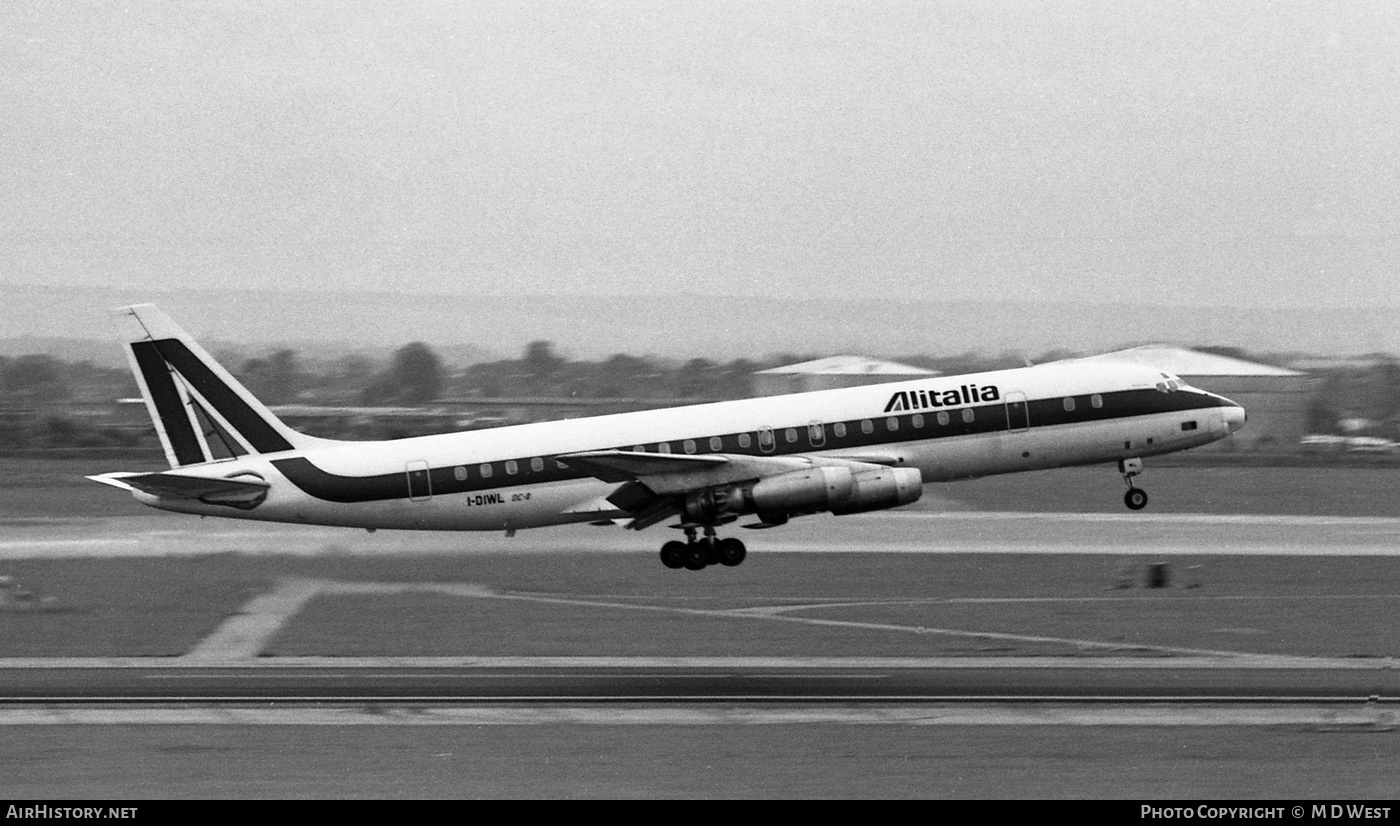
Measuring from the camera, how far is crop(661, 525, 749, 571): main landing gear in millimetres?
34781

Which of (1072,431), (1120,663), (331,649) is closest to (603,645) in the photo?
(331,649)

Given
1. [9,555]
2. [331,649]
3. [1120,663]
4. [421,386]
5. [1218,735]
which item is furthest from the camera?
[421,386]

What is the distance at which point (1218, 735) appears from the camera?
66.7 feet

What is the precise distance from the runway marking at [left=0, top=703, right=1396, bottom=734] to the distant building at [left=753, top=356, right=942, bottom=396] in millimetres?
48883

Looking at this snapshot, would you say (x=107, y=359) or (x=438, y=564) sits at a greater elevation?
(x=107, y=359)

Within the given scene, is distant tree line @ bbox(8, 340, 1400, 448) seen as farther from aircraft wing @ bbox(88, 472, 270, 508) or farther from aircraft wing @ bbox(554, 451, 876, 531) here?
aircraft wing @ bbox(88, 472, 270, 508)

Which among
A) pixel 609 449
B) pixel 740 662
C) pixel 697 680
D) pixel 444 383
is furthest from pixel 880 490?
pixel 444 383

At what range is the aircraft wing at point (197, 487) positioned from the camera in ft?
112

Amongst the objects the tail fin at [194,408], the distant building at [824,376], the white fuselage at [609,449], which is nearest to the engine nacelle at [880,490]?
the white fuselage at [609,449]

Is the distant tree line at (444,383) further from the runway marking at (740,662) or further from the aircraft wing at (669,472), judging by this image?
the runway marking at (740,662)

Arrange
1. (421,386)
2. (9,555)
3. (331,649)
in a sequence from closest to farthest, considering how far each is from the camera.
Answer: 1. (331,649)
2. (9,555)
3. (421,386)

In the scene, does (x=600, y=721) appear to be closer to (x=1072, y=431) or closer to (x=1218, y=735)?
(x=1218, y=735)

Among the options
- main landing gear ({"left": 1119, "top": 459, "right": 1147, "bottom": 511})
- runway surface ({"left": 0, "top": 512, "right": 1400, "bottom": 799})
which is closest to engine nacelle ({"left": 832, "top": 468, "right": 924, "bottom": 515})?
runway surface ({"left": 0, "top": 512, "right": 1400, "bottom": 799})
